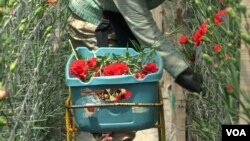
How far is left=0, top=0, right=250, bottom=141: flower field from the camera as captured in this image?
2.68 m

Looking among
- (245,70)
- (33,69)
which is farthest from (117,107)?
(245,70)

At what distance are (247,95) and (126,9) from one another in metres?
1.52

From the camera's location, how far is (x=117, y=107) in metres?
3.52

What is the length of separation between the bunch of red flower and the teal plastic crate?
1.4 inches

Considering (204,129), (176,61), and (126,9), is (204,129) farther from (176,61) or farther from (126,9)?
(126,9)

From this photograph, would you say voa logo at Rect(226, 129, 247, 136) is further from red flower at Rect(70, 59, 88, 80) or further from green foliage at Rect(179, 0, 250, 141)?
red flower at Rect(70, 59, 88, 80)

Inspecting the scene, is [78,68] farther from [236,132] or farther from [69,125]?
[236,132]

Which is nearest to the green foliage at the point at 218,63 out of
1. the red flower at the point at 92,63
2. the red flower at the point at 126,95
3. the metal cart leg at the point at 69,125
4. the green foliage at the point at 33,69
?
the red flower at the point at 126,95

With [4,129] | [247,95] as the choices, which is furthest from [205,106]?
[247,95]

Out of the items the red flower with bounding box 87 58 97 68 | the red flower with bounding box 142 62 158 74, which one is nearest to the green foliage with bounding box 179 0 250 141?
the red flower with bounding box 142 62 158 74

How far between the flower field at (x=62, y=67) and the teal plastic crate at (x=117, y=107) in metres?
0.04

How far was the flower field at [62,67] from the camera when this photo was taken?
2.68 meters

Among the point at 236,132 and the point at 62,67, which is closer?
Answer: the point at 236,132

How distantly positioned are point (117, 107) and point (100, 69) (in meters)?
0.22
